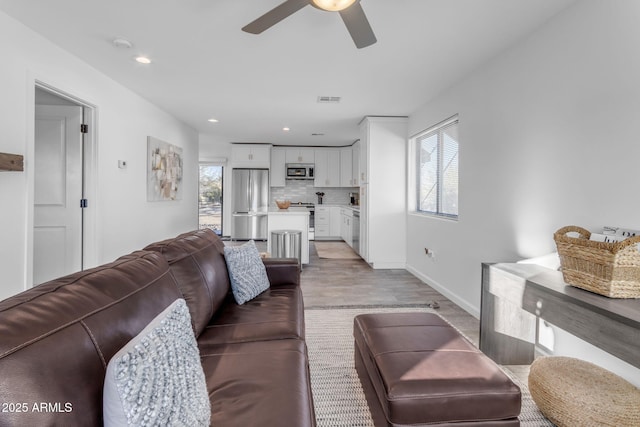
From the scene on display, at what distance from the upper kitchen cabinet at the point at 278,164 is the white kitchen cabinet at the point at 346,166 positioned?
1469 mm

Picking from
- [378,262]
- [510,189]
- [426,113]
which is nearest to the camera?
[510,189]

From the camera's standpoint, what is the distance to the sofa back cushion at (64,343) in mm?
616

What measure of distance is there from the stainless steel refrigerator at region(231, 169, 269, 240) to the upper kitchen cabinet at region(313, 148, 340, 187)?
4.44ft

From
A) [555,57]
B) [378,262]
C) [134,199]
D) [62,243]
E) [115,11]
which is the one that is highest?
[115,11]

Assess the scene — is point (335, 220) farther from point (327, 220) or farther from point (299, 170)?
point (299, 170)

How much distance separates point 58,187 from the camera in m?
3.26

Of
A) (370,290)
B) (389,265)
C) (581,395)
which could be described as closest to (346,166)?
(389,265)

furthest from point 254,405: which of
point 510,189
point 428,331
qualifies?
point 510,189

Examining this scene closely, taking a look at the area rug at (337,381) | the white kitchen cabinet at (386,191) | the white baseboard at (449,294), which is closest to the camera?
the area rug at (337,381)

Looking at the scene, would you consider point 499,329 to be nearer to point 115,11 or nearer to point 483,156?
point 483,156

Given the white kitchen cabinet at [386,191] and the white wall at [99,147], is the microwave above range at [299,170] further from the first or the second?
the white kitchen cabinet at [386,191]

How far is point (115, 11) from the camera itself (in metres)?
2.26

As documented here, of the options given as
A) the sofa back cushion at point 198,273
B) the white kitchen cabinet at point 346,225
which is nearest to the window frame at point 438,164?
the white kitchen cabinet at point 346,225

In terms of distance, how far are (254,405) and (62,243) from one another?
10.8ft
